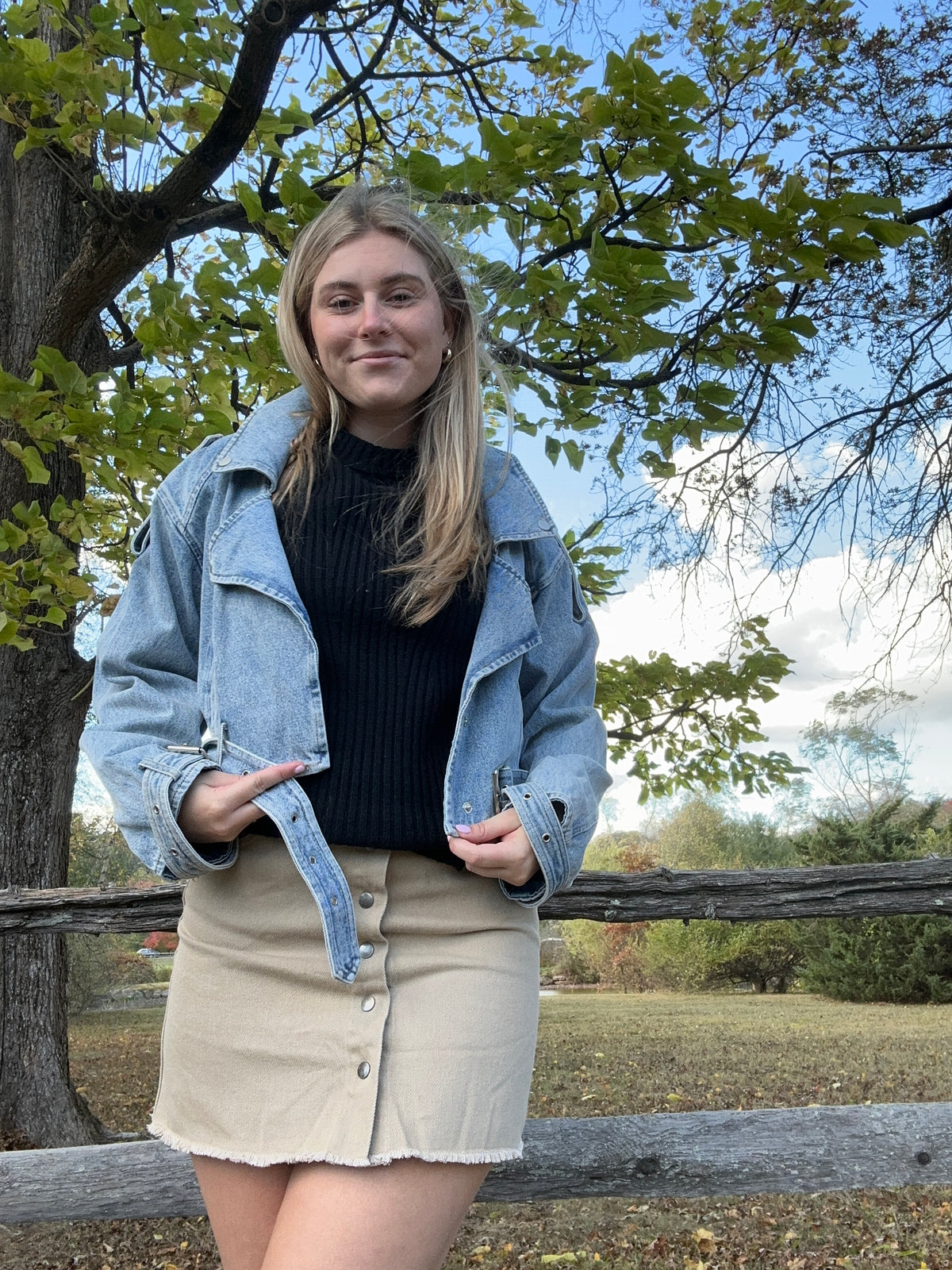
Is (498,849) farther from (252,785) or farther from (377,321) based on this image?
(377,321)

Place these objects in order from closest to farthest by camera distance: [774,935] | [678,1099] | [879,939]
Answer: [678,1099] → [879,939] → [774,935]

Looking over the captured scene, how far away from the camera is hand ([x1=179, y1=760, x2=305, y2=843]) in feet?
5.39

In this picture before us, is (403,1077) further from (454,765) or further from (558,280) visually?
(558,280)

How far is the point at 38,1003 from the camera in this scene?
5.43 m

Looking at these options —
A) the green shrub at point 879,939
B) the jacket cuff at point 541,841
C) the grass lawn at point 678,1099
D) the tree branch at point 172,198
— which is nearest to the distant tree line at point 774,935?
the green shrub at point 879,939

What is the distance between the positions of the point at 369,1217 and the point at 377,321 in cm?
144

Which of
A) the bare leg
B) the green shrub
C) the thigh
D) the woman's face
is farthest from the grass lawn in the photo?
the woman's face

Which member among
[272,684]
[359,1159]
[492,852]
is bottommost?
[359,1159]

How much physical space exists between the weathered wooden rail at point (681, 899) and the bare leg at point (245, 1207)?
6.01 ft

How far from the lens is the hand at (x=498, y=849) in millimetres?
1620

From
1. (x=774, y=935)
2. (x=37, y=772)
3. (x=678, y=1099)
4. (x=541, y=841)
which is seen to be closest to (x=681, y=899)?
(x=541, y=841)

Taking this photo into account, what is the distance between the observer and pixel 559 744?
6.21 ft

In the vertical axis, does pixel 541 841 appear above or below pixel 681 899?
above

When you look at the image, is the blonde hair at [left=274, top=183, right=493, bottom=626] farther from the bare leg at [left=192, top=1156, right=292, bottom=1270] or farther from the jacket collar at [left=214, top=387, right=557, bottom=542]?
the bare leg at [left=192, top=1156, right=292, bottom=1270]
